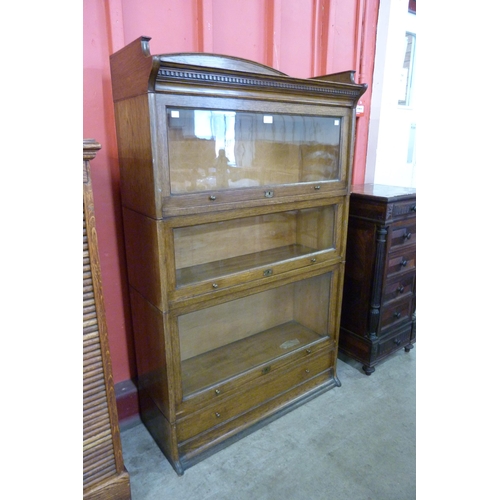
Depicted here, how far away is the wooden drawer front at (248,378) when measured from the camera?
164 cm

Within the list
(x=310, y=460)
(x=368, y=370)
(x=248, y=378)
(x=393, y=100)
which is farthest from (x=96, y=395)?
(x=393, y=100)

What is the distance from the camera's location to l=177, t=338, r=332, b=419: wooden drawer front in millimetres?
1637

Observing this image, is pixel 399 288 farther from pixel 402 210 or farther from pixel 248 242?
pixel 248 242

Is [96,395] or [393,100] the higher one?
[393,100]

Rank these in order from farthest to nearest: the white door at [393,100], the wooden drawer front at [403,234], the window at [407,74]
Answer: the window at [407,74] → the white door at [393,100] → the wooden drawer front at [403,234]

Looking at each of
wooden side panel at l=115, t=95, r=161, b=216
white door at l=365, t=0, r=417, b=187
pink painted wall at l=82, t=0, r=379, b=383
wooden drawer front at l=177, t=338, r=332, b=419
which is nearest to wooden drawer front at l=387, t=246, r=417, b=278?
wooden drawer front at l=177, t=338, r=332, b=419

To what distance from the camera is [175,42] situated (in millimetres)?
1696

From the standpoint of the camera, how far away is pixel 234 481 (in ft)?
5.26

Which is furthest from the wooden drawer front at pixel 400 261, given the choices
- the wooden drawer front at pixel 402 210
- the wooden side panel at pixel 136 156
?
the wooden side panel at pixel 136 156

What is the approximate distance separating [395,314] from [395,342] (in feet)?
0.70

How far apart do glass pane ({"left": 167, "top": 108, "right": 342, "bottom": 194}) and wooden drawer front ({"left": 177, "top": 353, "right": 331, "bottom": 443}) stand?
100 centimetres

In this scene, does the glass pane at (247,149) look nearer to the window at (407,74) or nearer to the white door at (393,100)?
the white door at (393,100)

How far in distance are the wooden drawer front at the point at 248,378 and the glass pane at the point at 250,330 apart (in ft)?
0.10
